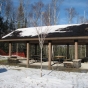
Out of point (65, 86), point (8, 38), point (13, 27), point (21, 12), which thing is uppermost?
point (21, 12)

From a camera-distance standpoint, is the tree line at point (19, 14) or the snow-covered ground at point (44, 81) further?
the tree line at point (19, 14)

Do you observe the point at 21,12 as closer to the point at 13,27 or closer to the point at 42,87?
the point at 13,27

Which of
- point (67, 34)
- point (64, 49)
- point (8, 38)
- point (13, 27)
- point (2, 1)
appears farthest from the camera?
point (13, 27)

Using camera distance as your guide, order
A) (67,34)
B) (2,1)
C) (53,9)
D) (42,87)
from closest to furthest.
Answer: (42,87), (67,34), (53,9), (2,1)

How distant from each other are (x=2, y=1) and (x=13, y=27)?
19.3 ft

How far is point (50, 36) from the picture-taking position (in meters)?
15.6

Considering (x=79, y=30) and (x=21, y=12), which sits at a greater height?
(x=21, y=12)

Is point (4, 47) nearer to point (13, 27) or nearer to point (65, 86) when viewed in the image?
point (13, 27)

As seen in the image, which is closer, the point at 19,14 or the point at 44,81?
the point at 44,81

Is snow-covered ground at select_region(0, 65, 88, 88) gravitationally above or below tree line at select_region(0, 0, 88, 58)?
below

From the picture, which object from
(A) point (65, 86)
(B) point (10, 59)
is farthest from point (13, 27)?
(A) point (65, 86)

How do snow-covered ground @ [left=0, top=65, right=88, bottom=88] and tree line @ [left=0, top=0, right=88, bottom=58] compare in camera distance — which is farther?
tree line @ [left=0, top=0, right=88, bottom=58]

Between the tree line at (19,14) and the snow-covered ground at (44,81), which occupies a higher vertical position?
the tree line at (19,14)

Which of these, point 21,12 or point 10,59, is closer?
point 10,59
